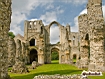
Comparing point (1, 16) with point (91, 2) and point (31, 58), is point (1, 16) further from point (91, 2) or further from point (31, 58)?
point (31, 58)

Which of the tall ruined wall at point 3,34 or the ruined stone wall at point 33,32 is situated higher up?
the ruined stone wall at point 33,32

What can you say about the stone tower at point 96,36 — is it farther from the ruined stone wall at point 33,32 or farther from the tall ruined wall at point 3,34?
the ruined stone wall at point 33,32

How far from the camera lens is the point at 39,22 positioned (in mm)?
38125

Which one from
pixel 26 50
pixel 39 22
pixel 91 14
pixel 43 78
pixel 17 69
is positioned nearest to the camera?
pixel 43 78

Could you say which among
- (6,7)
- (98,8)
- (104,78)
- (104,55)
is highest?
(98,8)

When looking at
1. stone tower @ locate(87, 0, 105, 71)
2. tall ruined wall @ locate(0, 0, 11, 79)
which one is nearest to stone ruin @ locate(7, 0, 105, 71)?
stone tower @ locate(87, 0, 105, 71)

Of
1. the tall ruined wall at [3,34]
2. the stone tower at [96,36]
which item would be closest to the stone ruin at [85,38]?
the stone tower at [96,36]

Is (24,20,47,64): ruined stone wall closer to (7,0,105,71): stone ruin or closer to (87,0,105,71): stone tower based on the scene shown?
(7,0,105,71): stone ruin

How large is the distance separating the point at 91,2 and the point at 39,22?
23.4 meters

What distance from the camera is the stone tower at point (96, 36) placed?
48.2 ft

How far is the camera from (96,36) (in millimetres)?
15250

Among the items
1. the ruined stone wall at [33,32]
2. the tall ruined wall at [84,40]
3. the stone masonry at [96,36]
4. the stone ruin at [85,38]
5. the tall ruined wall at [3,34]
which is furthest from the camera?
the ruined stone wall at [33,32]

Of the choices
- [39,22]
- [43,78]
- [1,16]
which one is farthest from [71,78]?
[39,22]

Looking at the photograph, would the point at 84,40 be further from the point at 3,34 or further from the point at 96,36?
the point at 3,34
